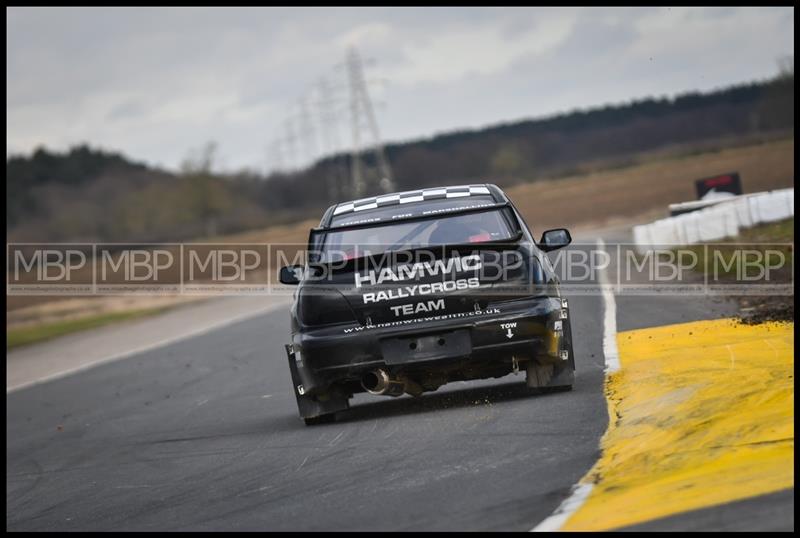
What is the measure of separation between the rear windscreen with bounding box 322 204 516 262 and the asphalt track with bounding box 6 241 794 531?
1.12 m

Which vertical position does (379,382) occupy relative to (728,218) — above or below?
below

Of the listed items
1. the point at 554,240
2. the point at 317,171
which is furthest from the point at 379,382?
the point at 317,171

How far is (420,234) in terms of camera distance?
8594 mm

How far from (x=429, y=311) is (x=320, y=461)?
1323 mm

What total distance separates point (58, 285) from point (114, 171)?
303 ft

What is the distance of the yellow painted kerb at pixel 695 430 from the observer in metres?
5.27

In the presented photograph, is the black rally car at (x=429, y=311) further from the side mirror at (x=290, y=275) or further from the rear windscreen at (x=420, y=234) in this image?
the side mirror at (x=290, y=275)

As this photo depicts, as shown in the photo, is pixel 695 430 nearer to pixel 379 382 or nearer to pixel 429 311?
pixel 429 311

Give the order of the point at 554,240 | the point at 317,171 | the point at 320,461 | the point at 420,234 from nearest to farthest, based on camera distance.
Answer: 1. the point at 320,461
2. the point at 420,234
3. the point at 554,240
4. the point at 317,171

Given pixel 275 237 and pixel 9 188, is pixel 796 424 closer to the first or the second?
pixel 275 237

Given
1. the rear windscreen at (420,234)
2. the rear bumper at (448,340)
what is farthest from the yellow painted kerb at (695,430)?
the rear windscreen at (420,234)

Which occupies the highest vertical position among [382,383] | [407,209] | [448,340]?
[407,209]

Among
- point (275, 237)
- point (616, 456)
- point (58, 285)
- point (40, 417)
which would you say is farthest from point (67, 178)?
point (616, 456)

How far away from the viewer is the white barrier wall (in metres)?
24.0
